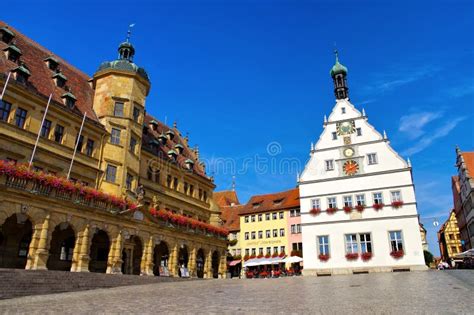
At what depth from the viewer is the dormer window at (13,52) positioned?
26453 mm

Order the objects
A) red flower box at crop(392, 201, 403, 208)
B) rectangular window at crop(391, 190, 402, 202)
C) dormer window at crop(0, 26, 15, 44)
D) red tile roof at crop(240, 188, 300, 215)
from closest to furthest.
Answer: dormer window at crop(0, 26, 15, 44), red flower box at crop(392, 201, 403, 208), rectangular window at crop(391, 190, 402, 202), red tile roof at crop(240, 188, 300, 215)

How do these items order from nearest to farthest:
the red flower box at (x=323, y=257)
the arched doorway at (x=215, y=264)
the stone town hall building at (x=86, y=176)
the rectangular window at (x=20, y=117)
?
the stone town hall building at (x=86, y=176) → the rectangular window at (x=20, y=117) → the red flower box at (x=323, y=257) → the arched doorway at (x=215, y=264)

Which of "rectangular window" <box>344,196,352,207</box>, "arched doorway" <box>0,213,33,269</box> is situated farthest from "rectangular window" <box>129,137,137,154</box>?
"rectangular window" <box>344,196,352,207</box>

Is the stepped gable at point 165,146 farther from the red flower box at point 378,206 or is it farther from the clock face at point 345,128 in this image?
the red flower box at point 378,206

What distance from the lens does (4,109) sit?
23.8 meters

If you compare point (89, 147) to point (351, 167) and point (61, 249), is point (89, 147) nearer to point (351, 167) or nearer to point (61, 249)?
point (61, 249)

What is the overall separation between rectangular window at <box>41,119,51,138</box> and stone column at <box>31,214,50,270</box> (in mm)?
7162

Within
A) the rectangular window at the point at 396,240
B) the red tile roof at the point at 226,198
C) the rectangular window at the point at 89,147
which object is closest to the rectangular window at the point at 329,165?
the rectangular window at the point at 396,240

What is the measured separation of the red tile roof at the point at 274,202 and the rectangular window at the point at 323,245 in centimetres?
1405

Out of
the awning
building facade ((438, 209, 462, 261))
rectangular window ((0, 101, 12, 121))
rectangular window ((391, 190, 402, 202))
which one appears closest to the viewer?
rectangular window ((0, 101, 12, 121))

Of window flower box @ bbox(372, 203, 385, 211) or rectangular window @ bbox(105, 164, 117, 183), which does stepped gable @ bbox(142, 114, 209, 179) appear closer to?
rectangular window @ bbox(105, 164, 117, 183)

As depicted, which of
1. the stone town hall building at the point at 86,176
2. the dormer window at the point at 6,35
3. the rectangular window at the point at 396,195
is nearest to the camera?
the stone town hall building at the point at 86,176

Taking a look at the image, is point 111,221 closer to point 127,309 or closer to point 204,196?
point 127,309

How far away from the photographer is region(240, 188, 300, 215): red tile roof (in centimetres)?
5600
